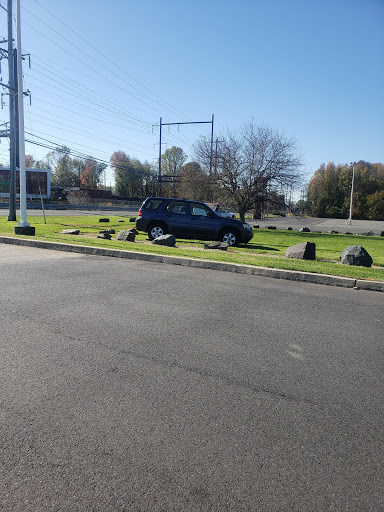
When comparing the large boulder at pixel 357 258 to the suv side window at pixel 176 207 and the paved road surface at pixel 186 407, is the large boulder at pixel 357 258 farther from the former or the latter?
the suv side window at pixel 176 207

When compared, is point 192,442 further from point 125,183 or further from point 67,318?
point 125,183

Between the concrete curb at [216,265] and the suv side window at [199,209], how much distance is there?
5.12 m

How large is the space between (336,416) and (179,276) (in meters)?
5.45

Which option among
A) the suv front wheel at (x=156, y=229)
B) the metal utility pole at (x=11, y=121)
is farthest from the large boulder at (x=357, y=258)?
the metal utility pole at (x=11, y=121)

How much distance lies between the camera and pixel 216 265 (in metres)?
9.34

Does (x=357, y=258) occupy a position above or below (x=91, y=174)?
below

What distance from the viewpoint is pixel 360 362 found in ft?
12.7

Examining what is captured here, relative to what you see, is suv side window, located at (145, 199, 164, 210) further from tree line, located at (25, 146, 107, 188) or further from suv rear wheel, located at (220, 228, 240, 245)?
tree line, located at (25, 146, 107, 188)

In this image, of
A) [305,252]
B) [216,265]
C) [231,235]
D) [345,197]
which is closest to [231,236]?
[231,235]

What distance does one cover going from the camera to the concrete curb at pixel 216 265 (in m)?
7.93

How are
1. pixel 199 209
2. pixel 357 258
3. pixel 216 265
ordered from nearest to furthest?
pixel 216 265
pixel 357 258
pixel 199 209

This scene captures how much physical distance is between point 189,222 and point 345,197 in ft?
266

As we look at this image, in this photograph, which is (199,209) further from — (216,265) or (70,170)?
(70,170)

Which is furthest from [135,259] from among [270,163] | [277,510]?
[270,163]
